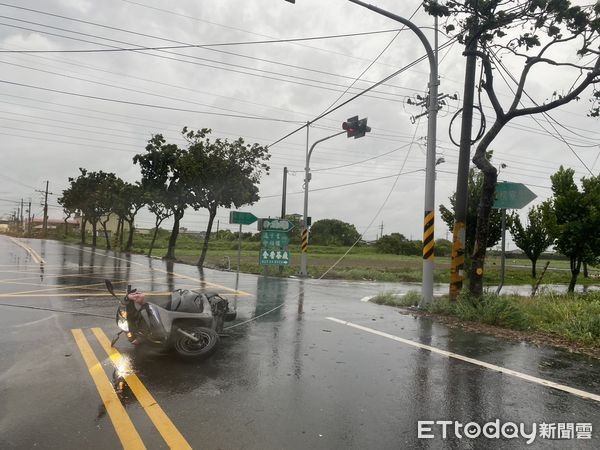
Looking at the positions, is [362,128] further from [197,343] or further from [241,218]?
[197,343]

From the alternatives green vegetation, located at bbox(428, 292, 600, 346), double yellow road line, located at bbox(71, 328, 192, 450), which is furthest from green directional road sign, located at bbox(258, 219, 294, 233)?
double yellow road line, located at bbox(71, 328, 192, 450)

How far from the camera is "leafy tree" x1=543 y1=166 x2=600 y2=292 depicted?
18.3 m

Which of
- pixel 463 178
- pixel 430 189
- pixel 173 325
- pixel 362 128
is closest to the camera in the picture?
pixel 173 325

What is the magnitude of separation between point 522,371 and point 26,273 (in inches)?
672

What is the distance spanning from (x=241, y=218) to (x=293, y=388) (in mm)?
16012

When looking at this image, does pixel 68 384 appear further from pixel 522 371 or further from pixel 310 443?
pixel 522 371

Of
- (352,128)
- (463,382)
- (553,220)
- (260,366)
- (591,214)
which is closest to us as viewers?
(463,382)

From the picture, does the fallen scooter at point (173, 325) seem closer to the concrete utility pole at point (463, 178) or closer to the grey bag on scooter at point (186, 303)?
the grey bag on scooter at point (186, 303)

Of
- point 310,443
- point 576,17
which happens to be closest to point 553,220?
point 576,17

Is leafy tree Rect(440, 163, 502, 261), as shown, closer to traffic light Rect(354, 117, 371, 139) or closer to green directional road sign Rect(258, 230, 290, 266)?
traffic light Rect(354, 117, 371, 139)

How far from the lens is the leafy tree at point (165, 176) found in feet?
113

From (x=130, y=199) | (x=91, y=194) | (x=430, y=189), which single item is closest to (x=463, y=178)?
(x=430, y=189)

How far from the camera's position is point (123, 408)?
159 inches

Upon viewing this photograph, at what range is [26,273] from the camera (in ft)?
53.7
